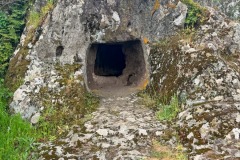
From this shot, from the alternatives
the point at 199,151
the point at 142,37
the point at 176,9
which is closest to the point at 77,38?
the point at 142,37

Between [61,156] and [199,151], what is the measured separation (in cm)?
232

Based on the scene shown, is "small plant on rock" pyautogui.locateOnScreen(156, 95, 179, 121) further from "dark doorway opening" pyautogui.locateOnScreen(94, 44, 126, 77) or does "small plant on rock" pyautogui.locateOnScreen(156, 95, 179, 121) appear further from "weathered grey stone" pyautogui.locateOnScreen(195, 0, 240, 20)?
"weathered grey stone" pyautogui.locateOnScreen(195, 0, 240, 20)

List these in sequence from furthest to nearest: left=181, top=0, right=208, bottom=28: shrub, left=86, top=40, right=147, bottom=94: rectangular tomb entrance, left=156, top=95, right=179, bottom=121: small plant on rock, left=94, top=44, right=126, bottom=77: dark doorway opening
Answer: left=94, top=44, right=126, bottom=77: dark doorway opening, left=86, top=40, right=147, bottom=94: rectangular tomb entrance, left=181, top=0, right=208, bottom=28: shrub, left=156, top=95, right=179, bottom=121: small plant on rock

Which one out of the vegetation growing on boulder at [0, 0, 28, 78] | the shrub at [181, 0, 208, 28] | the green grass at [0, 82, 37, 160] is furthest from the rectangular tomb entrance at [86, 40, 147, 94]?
the green grass at [0, 82, 37, 160]

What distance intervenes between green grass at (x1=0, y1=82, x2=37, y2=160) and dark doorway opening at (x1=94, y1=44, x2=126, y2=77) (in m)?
5.38

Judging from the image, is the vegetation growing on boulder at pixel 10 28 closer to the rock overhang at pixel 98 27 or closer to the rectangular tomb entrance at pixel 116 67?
the rock overhang at pixel 98 27

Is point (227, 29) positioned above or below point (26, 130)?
above

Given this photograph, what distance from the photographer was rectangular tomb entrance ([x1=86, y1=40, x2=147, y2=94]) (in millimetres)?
9430

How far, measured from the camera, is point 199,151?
5215 mm

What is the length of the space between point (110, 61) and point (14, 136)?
22.0ft

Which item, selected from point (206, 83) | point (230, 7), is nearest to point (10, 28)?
point (206, 83)

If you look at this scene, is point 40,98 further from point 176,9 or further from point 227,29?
point 227,29

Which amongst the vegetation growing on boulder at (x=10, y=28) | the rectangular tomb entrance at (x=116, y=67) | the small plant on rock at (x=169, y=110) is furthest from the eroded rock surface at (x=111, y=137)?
the vegetation growing on boulder at (x=10, y=28)

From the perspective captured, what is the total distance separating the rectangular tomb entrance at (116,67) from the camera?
30.9 feet
